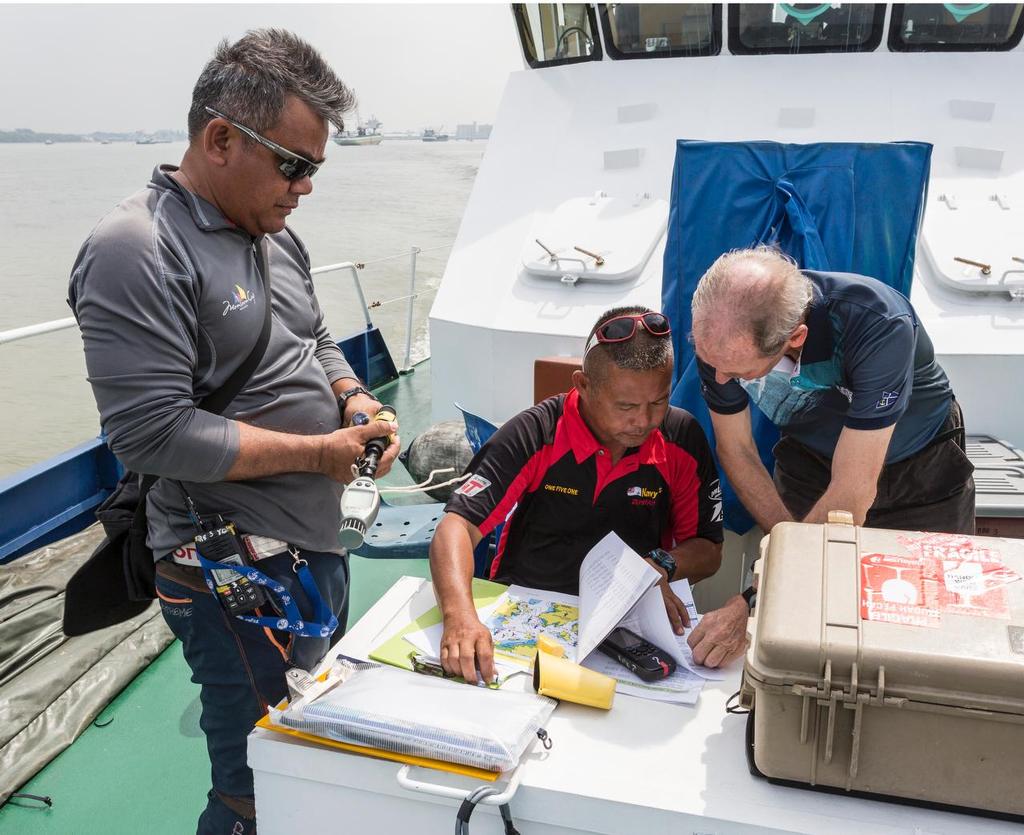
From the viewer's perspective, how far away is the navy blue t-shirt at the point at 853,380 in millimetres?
1802

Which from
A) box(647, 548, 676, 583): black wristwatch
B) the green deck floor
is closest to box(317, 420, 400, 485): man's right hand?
box(647, 548, 676, 583): black wristwatch

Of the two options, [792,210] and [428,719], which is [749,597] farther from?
[792,210]

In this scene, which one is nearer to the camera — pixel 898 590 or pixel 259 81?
pixel 898 590

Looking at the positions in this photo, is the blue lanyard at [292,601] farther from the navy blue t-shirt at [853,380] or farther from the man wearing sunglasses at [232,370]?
the navy blue t-shirt at [853,380]

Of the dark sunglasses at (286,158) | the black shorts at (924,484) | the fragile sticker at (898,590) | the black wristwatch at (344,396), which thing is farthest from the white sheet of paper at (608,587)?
the dark sunglasses at (286,158)

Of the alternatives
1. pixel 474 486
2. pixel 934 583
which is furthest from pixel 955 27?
pixel 934 583

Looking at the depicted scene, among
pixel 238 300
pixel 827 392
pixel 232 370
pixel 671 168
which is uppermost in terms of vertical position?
pixel 238 300

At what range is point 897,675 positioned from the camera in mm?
1124

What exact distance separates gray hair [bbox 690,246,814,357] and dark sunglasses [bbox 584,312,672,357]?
0.21 metres

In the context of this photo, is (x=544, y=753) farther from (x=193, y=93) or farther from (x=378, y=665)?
(x=193, y=93)

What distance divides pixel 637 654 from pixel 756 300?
748mm

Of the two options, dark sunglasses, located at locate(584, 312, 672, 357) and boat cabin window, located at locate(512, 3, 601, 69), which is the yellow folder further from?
boat cabin window, located at locate(512, 3, 601, 69)

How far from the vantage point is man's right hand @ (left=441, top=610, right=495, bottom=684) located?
60.6 inches

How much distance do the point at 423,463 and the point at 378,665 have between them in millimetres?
2563
